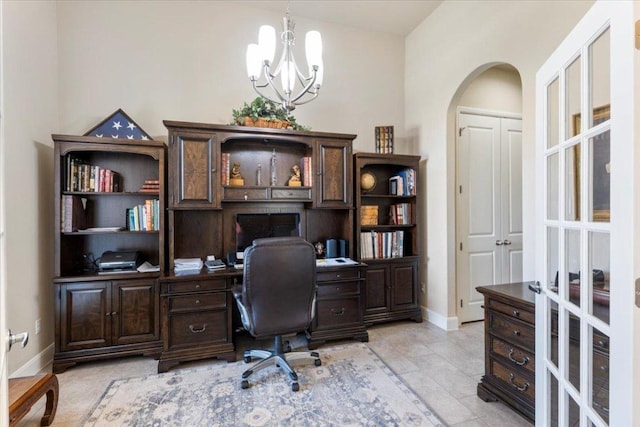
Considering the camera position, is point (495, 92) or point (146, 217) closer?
point (146, 217)

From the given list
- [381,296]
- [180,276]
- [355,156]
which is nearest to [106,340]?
[180,276]

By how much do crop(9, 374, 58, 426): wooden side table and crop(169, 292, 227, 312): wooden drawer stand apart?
87 centimetres

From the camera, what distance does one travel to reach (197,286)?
2717mm

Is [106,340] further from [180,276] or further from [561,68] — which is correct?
[561,68]

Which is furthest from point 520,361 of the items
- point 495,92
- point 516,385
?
point 495,92

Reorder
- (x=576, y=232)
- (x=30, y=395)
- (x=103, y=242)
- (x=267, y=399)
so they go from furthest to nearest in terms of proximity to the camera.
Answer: (x=103, y=242) → (x=267, y=399) → (x=30, y=395) → (x=576, y=232)

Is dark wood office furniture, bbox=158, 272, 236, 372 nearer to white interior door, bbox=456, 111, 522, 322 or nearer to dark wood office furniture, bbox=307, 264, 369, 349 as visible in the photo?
dark wood office furniture, bbox=307, 264, 369, 349

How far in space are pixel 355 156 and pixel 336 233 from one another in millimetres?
943

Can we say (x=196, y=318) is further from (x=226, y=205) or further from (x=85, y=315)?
(x=226, y=205)

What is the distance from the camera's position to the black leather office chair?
2.28 metres

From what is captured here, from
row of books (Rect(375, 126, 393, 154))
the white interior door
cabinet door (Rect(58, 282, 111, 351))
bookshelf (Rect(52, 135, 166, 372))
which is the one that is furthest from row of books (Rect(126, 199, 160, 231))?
the white interior door

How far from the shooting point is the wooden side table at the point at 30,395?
1630mm

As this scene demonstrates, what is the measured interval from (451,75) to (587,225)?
8.82 ft

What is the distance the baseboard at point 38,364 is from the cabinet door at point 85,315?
232 millimetres
